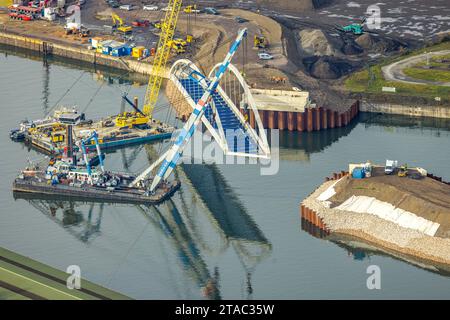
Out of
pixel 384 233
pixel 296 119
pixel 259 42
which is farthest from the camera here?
pixel 259 42

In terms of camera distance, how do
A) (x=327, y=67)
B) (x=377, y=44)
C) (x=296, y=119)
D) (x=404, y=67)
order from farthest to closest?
(x=377, y=44) → (x=404, y=67) → (x=327, y=67) → (x=296, y=119)

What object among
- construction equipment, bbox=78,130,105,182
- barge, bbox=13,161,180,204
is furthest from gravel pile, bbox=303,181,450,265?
construction equipment, bbox=78,130,105,182

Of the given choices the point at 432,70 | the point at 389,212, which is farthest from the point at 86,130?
the point at 432,70

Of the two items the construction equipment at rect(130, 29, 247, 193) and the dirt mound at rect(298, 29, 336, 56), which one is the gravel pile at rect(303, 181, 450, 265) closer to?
the construction equipment at rect(130, 29, 247, 193)

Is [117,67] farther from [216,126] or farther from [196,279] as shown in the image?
[196,279]

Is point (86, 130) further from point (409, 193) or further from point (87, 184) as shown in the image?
point (409, 193)

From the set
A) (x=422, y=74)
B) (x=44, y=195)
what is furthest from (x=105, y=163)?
(x=422, y=74)
